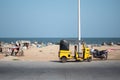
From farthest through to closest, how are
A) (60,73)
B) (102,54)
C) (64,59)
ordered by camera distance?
(102,54) → (64,59) → (60,73)

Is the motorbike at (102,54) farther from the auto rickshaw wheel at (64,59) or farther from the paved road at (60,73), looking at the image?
the paved road at (60,73)

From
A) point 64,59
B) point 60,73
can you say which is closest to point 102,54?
point 64,59

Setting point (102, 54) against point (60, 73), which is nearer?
point (60, 73)

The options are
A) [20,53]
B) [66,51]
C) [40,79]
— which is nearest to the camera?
[40,79]

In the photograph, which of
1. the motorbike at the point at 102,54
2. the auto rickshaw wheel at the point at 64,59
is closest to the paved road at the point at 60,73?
the auto rickshaw wheel at the point at 64,59

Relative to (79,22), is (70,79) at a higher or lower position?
lower

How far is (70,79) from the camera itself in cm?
1490

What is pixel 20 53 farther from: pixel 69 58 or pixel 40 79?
pixel 40 79

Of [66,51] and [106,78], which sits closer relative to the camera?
[106,78]

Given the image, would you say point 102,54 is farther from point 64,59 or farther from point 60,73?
point 60,73

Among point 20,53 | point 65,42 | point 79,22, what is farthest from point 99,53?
point 20,53

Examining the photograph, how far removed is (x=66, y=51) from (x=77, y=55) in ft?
3.38

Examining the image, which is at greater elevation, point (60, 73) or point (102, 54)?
point (60, 73)

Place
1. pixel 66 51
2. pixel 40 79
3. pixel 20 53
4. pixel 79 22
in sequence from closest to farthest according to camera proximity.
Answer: pixel 40 79, pixel 66 51, pixel 79 22, pixel 20 53
